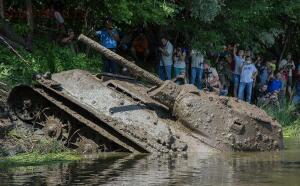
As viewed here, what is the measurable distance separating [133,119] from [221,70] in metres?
12.7

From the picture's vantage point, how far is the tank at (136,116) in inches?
675

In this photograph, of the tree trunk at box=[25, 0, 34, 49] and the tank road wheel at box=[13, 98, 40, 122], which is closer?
the tank road wheel at box=[13, 98, 40, 122]

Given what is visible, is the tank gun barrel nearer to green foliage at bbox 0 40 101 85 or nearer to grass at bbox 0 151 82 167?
green foliage at bbox 0 40 101 85

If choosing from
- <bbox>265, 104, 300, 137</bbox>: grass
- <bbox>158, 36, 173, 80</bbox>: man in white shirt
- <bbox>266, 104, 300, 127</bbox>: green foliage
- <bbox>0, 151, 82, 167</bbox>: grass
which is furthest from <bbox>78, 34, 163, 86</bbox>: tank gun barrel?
<bbox>158, 36, 173, 80</bbox>: man in white shirt

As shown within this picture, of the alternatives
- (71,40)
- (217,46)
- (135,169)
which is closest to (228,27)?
(217,46)

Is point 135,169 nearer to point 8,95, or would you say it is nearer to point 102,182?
point 102,182

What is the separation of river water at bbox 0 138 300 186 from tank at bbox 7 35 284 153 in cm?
52

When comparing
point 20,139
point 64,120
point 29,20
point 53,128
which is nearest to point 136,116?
point 64,120

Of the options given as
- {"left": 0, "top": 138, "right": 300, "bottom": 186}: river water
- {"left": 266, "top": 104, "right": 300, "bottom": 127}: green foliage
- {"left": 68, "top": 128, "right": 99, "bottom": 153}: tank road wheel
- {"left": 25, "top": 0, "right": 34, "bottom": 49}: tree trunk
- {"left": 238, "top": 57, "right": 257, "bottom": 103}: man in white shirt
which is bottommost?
{"left": 0, "top": 138, "right": 300, "bottom": 186}: river water

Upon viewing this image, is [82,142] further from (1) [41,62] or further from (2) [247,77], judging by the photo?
(2) [247,77]

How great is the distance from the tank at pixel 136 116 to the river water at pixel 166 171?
20.3 inches

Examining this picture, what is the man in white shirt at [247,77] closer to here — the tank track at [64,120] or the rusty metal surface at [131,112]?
the rusty metal surface at [131,112]

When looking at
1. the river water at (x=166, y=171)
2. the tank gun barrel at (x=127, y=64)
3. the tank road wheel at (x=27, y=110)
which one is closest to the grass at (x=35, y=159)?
the river water at (x=166, y=171)

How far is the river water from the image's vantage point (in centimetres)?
1288
